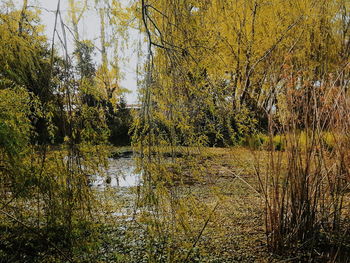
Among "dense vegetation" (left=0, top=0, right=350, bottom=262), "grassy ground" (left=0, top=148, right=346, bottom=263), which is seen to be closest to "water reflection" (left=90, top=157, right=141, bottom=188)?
"grassy ground" (left=0, top=148, right=346, bottom=263)

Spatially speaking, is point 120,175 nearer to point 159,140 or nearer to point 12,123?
point 12,123

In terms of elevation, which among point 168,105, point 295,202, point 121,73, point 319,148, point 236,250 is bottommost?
point 236,250

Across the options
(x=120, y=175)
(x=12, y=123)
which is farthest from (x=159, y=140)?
(x=120, y=175)

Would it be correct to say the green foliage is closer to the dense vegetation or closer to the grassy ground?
the dense vegetation

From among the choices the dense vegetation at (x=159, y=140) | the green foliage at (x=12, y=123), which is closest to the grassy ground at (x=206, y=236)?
the dense vegetation at (x=159, y=140)

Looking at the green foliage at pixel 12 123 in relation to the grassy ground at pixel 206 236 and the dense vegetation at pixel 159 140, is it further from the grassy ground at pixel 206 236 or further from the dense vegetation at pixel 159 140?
the grassy ground at pixel 206 236

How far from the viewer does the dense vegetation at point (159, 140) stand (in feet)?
4.40

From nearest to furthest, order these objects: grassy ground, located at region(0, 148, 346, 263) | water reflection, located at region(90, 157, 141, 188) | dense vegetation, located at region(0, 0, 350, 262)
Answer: dense vegetation, located at region(0, 0, 350, 262) < grassy ground, located at region(0, 148, 346, 263) < water reflection, located at region(90, 157, 141, 188)

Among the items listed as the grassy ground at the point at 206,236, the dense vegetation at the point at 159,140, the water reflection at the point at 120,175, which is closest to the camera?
the dense vegetation at the point at 159,140

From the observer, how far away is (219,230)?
7.91ft

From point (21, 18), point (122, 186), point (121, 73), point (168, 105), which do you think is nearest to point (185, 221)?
point (168, 105)

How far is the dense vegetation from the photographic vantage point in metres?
1.34

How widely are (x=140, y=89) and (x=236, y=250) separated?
1.32 metres

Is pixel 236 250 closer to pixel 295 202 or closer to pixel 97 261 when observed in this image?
pixel 295 202
